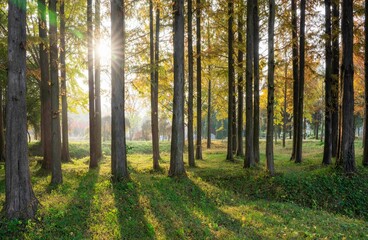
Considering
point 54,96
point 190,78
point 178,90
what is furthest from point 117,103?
point 190,78

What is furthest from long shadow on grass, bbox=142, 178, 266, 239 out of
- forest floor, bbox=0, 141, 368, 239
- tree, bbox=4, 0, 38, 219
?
tree, bbox=4, 0, 38, 219

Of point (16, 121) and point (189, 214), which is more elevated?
point (16, 121)

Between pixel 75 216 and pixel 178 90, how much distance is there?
6366mm

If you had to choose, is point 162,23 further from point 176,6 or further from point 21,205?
point 21,205

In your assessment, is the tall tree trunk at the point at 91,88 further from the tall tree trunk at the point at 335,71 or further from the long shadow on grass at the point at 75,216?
the tall tree trunk at the point at 335,71

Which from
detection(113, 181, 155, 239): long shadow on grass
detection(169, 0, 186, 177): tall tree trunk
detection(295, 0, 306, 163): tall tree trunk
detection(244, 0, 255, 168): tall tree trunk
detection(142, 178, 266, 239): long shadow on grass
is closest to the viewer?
detection(113, 181, 155, 239): long shadow on grass

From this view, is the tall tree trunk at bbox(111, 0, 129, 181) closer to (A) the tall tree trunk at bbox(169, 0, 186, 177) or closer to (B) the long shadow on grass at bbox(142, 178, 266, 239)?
(B) the long shadow on grass at bbox(142, 178, 266, 239)

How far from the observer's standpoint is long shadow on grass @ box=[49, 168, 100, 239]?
18.7ft

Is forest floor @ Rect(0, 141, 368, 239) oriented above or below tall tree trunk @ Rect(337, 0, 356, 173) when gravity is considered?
below

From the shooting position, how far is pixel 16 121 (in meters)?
5.85

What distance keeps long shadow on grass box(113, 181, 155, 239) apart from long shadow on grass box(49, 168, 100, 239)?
774 mm

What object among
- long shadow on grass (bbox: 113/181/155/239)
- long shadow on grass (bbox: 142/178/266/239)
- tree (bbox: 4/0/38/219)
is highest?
tree (bbox: 4/0/38/219)

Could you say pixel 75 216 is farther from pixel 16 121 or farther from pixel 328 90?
pixel 328 90

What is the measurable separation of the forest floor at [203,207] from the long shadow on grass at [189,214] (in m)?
0.02
